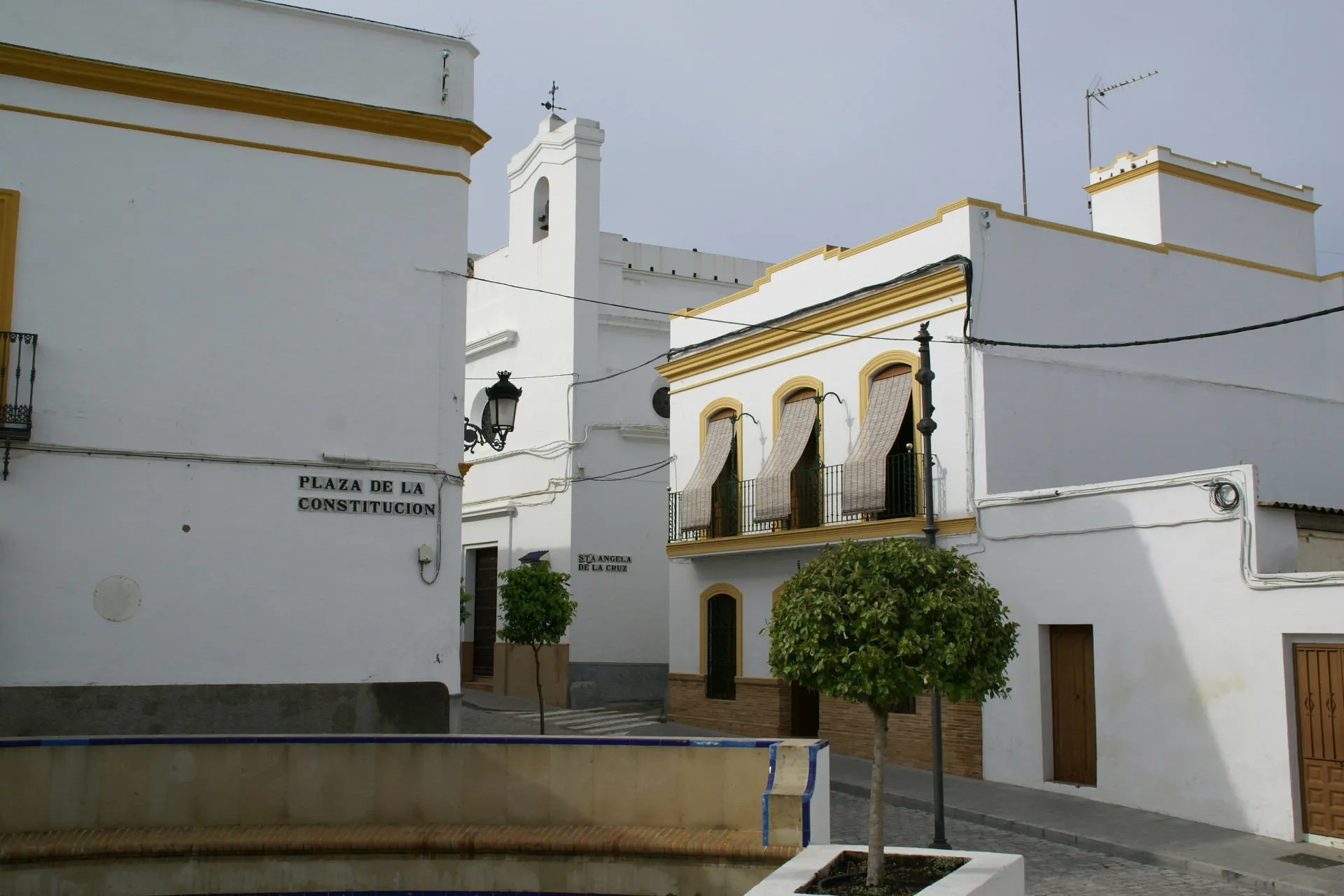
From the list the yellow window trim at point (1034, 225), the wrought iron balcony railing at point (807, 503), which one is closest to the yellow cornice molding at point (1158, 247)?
the yellow window trim at point (1034, 225)

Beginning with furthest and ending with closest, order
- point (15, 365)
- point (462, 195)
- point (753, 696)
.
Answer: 1. point (753, 696)
2. point (462, 195)
3. point (15, 365)

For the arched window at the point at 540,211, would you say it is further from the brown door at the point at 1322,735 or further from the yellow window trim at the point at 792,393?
the brown door at the point at 1322,735

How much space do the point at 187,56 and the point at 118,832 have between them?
7.46 metres

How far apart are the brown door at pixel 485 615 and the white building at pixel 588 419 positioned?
0.30 ft

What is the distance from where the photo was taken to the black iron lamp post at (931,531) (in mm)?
11328

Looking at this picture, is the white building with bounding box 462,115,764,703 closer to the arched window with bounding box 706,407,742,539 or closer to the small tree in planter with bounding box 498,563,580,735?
the arched window with bounding box 706,407,742,539

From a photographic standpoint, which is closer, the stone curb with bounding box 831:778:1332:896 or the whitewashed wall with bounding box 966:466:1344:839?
the stone curb with bounding box 831:778:1332:896

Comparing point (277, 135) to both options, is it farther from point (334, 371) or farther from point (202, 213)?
point (334, 371)

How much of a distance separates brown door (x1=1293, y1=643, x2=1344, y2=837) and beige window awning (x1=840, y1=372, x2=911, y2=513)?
5871mm

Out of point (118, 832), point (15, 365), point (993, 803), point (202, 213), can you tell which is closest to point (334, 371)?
point (202, 213)

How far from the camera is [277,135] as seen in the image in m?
12.8

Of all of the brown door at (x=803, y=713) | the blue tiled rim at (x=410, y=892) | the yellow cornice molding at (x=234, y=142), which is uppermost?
the yellow cornice molding at (x=234, y=142)

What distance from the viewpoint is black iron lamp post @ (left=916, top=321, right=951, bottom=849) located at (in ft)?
37.2

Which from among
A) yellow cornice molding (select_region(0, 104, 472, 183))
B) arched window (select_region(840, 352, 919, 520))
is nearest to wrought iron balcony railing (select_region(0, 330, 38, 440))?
yellow cornice molding (select_region(0, 104, 472, 183))
